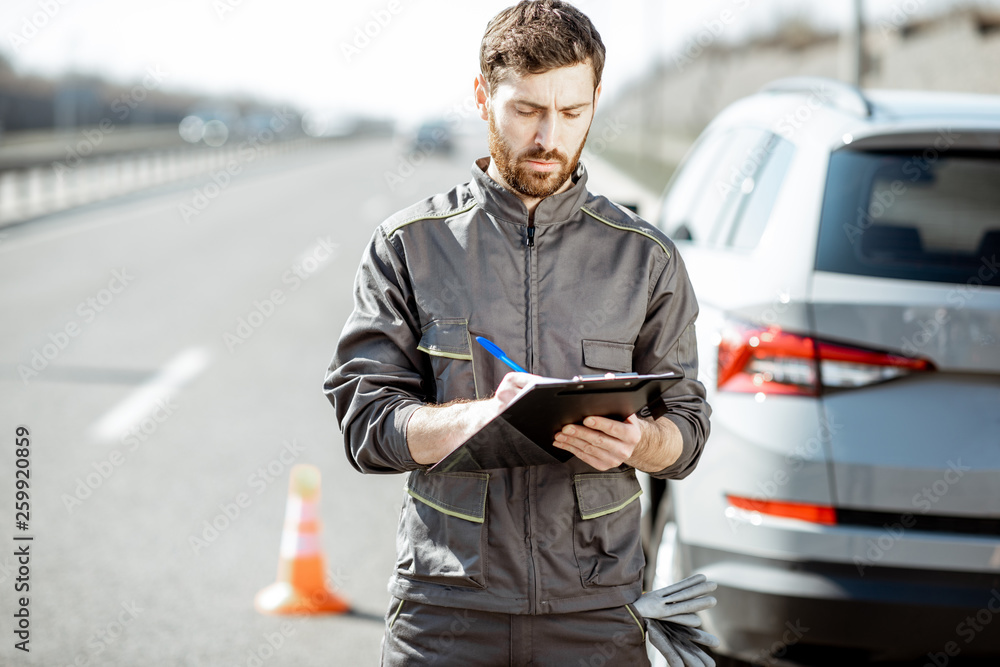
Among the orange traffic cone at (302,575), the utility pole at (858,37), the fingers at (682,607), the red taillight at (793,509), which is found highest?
the utility pole at (858,37)

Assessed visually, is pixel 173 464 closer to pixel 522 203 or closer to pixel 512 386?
pixel 522 203

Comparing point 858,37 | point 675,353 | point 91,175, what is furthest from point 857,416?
point 91,175

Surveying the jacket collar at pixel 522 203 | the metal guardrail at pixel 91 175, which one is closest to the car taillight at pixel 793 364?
the jacket collar at pixel 522 203

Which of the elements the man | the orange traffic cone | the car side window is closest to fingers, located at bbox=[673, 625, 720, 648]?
the man

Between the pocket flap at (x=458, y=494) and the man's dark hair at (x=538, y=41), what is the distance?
79cm

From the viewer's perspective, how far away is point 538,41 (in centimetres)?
201

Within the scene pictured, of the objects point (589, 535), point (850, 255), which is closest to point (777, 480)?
point (850, 255)

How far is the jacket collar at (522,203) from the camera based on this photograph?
2.12 meters

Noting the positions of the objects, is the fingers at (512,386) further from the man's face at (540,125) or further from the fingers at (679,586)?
the fingers at (679,586)

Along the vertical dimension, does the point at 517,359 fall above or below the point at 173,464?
above

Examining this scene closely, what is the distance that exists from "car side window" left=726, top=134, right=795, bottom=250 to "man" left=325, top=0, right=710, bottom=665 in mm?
1514

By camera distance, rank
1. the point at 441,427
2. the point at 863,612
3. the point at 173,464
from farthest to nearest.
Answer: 1. the point at 173,464
2. the point at 863,612
3. the point at 441,427

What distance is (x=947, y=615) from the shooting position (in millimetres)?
2898

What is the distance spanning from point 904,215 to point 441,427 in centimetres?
224
